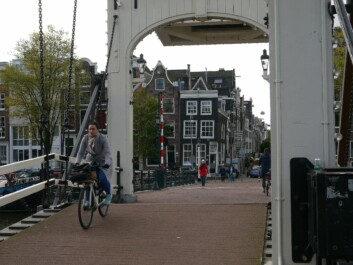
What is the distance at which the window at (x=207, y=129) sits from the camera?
59.0 meters

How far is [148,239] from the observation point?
632 centimetres

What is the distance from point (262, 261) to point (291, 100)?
104 inches

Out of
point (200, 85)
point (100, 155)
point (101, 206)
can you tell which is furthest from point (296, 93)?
point (200, 85)

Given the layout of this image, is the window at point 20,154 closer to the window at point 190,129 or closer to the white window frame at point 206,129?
the window at point 190,129

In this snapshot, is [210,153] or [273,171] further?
[210,153]

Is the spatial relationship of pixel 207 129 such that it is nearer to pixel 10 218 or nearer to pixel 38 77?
pixel 38 77

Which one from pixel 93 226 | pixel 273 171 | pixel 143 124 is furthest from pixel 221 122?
pixel 273 171

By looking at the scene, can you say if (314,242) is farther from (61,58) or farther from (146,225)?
(61,58)

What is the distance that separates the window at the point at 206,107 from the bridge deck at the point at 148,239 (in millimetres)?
51282

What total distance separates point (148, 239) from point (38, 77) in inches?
1158

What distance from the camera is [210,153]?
195 ft

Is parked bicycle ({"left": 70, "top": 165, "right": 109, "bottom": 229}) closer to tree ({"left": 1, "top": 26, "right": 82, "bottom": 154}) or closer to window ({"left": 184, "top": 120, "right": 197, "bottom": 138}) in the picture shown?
tree ({"left": 1, "top": 26, "right": 82, "bottom": 154})

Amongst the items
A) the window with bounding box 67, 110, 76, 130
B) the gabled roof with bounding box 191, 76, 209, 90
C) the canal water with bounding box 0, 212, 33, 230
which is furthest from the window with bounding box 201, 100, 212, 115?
the canal water with bounding box 0, 212, 33, 230

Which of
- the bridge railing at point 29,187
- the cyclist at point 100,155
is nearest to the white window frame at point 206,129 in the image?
the bridge railing at point 29,187
